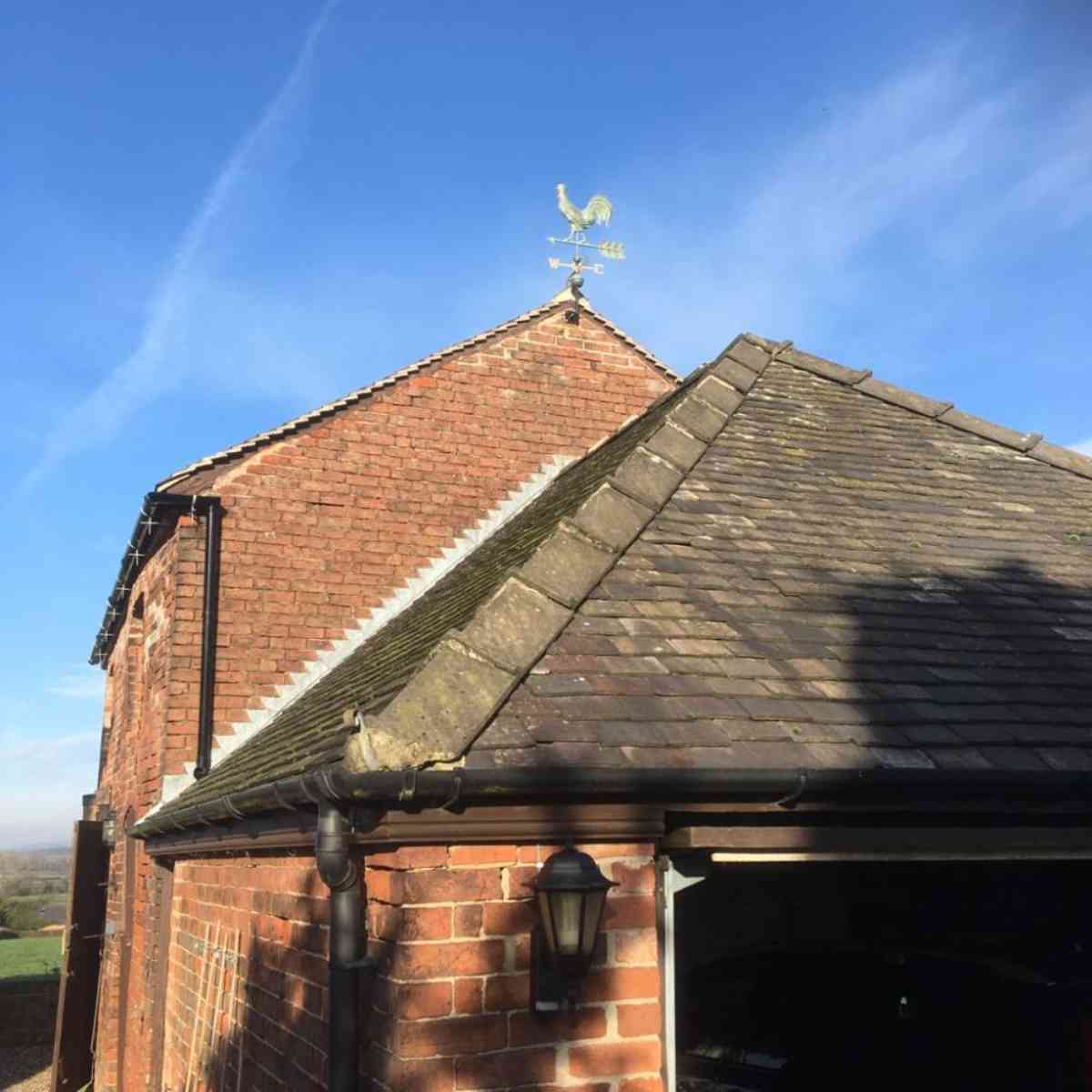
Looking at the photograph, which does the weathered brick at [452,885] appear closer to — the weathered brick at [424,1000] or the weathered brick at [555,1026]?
the weathered brick at [424,1000]

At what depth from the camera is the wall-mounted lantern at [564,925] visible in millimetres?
3752

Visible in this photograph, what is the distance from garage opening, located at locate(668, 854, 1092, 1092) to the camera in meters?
6.77

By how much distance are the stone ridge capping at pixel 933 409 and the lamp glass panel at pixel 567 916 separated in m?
6.38

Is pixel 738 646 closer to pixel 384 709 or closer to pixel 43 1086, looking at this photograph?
pixel 384 709

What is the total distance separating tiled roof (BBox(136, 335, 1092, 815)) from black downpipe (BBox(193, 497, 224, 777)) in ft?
1.37

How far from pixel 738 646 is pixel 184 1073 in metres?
5.23

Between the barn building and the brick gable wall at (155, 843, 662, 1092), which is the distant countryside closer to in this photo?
the barn building

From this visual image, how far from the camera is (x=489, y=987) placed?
3.84 metres

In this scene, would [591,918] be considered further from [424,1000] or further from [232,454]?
[232,454]

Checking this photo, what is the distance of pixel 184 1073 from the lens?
739cm

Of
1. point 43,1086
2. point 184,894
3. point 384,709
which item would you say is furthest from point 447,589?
point 43,1086

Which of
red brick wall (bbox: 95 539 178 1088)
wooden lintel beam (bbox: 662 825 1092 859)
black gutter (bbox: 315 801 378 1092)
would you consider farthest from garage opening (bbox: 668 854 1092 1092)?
red brick wall (bbox: 95 539 178 1088)

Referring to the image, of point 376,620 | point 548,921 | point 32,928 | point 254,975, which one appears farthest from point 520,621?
point 32,928

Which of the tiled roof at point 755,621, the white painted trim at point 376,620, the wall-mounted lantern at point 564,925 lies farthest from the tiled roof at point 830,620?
the white painted trim at point 376,620
